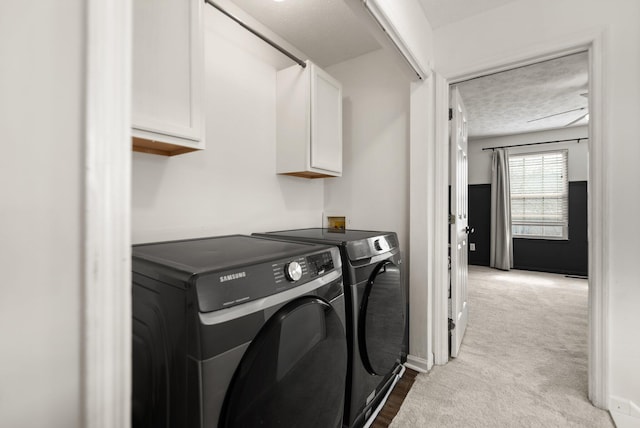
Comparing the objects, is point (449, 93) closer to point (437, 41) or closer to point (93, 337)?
point (437, 41)

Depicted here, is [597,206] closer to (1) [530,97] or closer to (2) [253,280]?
(2) [253,280]

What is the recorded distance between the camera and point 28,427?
36 cm

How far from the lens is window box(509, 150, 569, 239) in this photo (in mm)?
5117

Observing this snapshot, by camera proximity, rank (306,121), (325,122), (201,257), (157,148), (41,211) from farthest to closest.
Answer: (325,122), (306,121), (157,148), (201,257), (41,211)

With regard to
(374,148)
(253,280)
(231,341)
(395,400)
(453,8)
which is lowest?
(395,400)

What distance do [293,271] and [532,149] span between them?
244 inches

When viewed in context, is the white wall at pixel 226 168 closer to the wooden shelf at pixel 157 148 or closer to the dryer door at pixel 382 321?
the wooden shelf at pixel 157 148

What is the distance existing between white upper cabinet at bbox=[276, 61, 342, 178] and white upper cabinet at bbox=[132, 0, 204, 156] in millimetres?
820

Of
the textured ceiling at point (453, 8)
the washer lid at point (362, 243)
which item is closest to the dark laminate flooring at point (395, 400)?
the washer lid at point (362, 243)

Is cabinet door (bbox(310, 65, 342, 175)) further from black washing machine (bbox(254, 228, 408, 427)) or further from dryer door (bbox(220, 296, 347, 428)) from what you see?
dryer door (bbox(220, 296, 347, 428))

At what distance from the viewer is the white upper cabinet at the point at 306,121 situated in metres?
2.02

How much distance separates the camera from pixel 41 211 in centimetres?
38

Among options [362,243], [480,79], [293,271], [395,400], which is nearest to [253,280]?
[293,271]

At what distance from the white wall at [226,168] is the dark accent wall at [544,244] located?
4930mm
